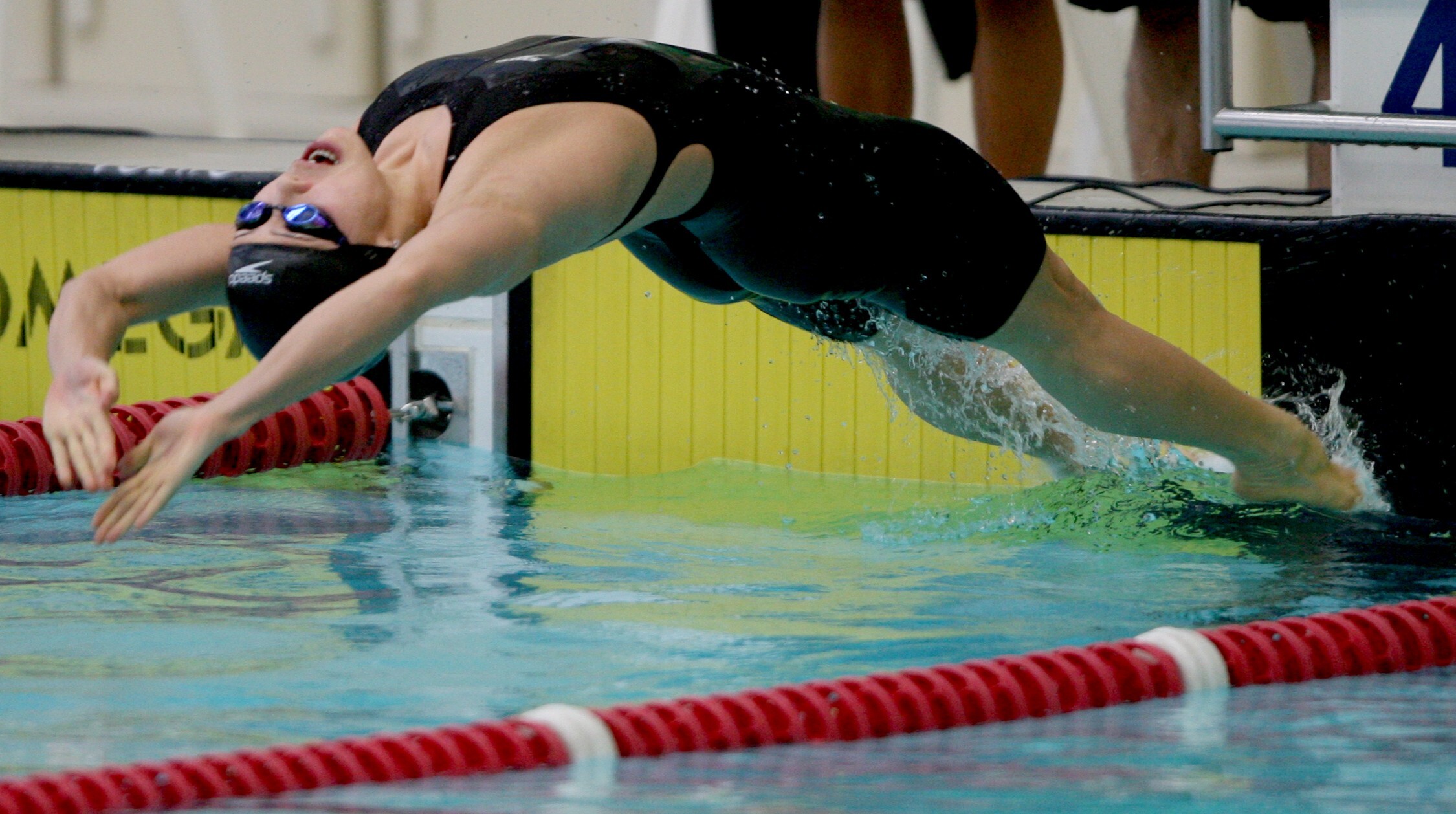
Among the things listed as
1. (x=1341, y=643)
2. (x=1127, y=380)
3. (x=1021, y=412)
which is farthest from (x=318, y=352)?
(x=1021, y=412)

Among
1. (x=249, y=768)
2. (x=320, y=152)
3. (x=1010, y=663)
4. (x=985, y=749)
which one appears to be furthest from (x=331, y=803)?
(x=320, y=152)

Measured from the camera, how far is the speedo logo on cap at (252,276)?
223 cm

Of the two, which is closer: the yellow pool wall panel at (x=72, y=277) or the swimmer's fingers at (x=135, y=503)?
the swimmer's fingers at (x=135, y=503)

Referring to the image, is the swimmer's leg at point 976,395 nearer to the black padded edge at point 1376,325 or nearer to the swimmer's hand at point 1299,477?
the swimmer's hand at point 1299,477

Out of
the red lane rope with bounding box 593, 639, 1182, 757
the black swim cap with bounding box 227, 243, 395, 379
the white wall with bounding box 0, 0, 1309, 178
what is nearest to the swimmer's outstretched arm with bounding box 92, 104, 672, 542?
the black swim cap with bounding box 227, 243, 395, 379

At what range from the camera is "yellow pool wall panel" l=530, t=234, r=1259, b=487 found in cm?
374

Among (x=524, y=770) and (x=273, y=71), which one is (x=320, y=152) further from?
(x=273, y=71)

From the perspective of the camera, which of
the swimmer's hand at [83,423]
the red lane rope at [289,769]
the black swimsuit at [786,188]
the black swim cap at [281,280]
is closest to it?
the red lane rope at [289,769]

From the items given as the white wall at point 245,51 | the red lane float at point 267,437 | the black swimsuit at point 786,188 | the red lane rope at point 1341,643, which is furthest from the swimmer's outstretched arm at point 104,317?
the white wall at point 245,51

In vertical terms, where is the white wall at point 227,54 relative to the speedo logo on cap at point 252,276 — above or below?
above

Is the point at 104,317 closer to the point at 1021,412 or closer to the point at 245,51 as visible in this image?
the point at 1021,412

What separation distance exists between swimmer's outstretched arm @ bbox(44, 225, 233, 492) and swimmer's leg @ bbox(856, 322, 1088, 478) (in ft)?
3.81

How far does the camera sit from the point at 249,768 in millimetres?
1683

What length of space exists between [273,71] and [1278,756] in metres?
4.21
